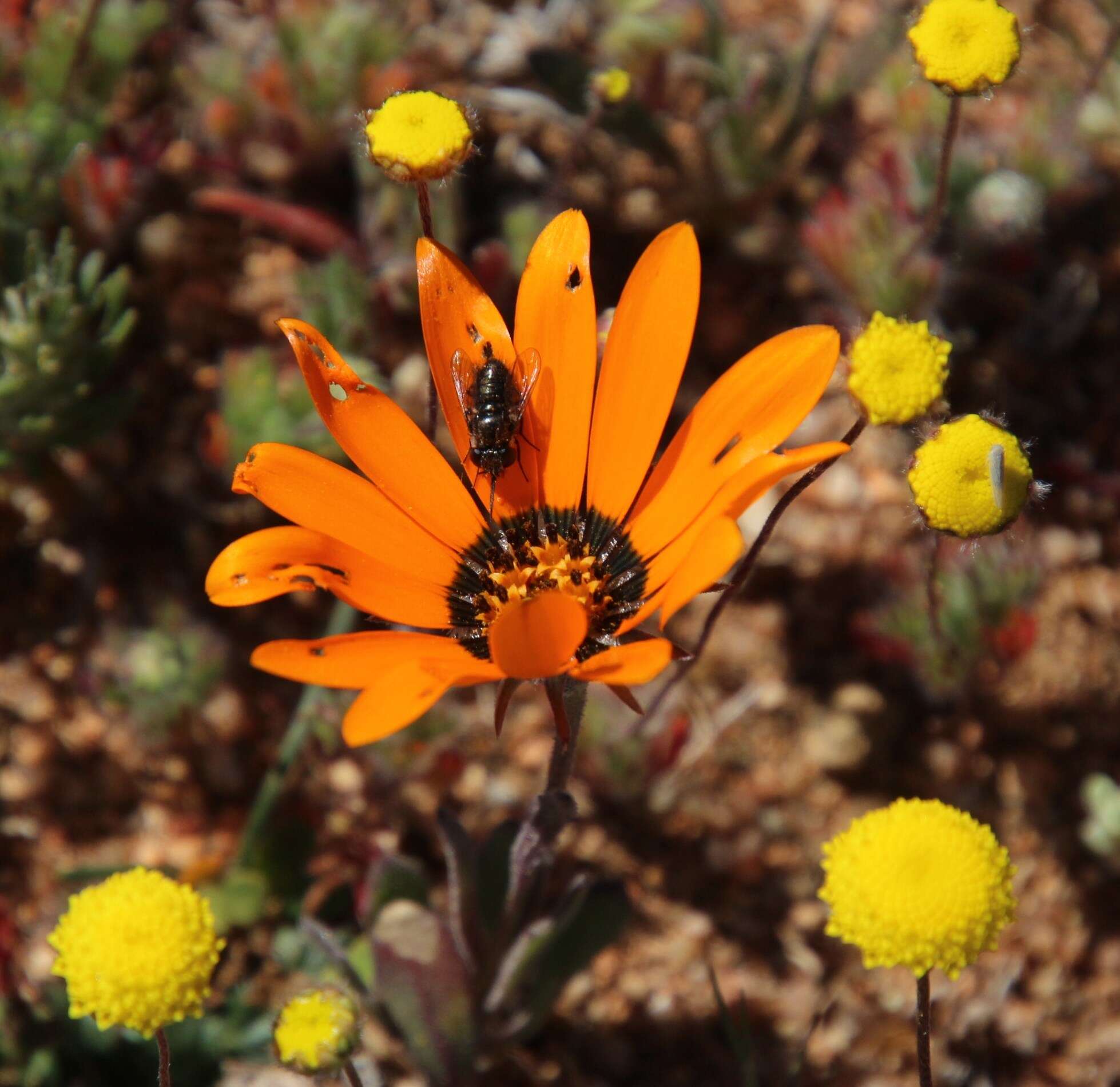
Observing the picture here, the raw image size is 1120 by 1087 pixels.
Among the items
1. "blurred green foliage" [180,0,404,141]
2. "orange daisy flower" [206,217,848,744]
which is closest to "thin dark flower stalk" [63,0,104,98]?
"blurred green foliage" [180,0,404,141]

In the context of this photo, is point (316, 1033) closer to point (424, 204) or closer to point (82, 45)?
point (424, 204)

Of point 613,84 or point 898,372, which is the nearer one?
point 898,372

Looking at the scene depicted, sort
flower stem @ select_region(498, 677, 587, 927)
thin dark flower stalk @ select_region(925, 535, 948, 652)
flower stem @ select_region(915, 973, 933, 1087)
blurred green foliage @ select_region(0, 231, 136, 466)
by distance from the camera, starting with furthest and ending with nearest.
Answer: blurred green foliage @ select_region(0, 231, 136, 466) → thin dark flower stalk @ select_region(925, 535, 948, 652) → flower stem @ select_region(498, 677, 587, 927) → flower stem @ select_region(915, 973, 933, 1087)

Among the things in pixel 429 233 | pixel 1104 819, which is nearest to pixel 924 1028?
pixel 1104 819

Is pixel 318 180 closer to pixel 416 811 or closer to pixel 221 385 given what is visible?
pixel 221 385

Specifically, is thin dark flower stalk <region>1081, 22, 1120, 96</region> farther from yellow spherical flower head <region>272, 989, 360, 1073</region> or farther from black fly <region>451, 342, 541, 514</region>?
yellow spherical flower head <region>272, 989, 360, 1073</region>

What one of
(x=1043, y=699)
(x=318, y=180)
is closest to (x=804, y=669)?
(x=1043, y=699)

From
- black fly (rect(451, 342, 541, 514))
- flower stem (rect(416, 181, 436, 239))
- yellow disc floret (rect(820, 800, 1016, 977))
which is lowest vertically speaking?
yellow disc floret (rect(820, 800, 1016, 977))
